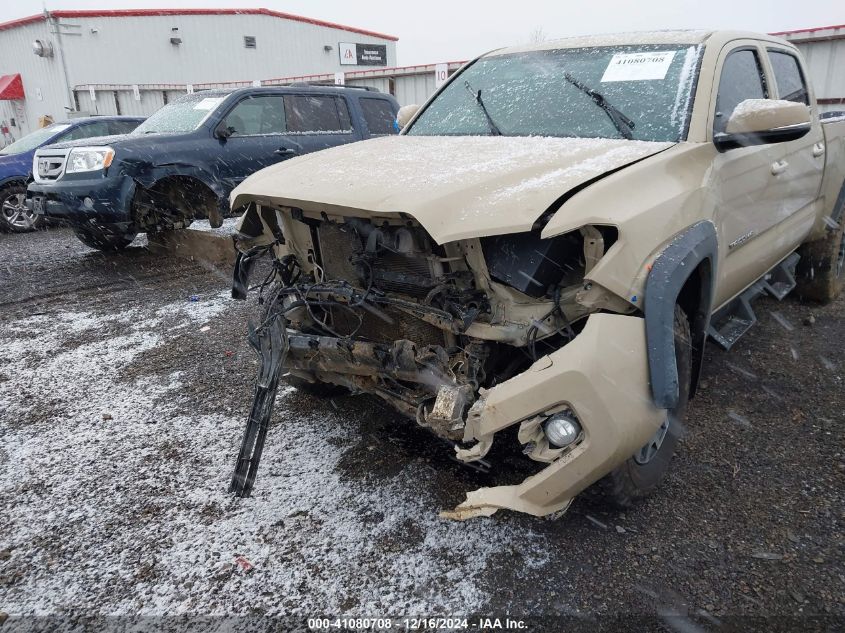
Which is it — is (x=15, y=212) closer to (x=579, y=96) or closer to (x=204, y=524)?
(x=204, y=524)

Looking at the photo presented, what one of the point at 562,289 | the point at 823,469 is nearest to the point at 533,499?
the point at 562,289

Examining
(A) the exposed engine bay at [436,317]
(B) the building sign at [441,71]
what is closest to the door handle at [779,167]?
(A) the exposed engine bay at [436,317]

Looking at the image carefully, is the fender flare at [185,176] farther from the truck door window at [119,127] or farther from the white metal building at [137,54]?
the white metal building at [137,54]

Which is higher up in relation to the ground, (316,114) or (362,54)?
(362,54)

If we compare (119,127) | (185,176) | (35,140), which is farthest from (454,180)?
(35,140)

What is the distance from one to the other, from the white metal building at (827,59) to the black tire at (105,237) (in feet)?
27.8

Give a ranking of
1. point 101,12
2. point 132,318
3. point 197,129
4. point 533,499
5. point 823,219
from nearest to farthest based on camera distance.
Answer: point 533,499, point 823,219, point 132,318, point 197,129, point 101,12

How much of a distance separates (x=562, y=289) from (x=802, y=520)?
4.67 ft

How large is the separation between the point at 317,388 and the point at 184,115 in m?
5.00

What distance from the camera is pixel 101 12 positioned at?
70.6 ft

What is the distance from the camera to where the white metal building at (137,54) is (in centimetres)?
2136

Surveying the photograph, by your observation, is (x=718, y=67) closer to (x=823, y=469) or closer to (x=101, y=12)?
(x=823, y=469)

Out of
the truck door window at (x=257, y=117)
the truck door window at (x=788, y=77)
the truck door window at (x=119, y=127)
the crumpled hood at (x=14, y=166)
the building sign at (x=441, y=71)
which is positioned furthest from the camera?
the building sign at (x=441, y=71)

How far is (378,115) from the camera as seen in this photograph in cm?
798
